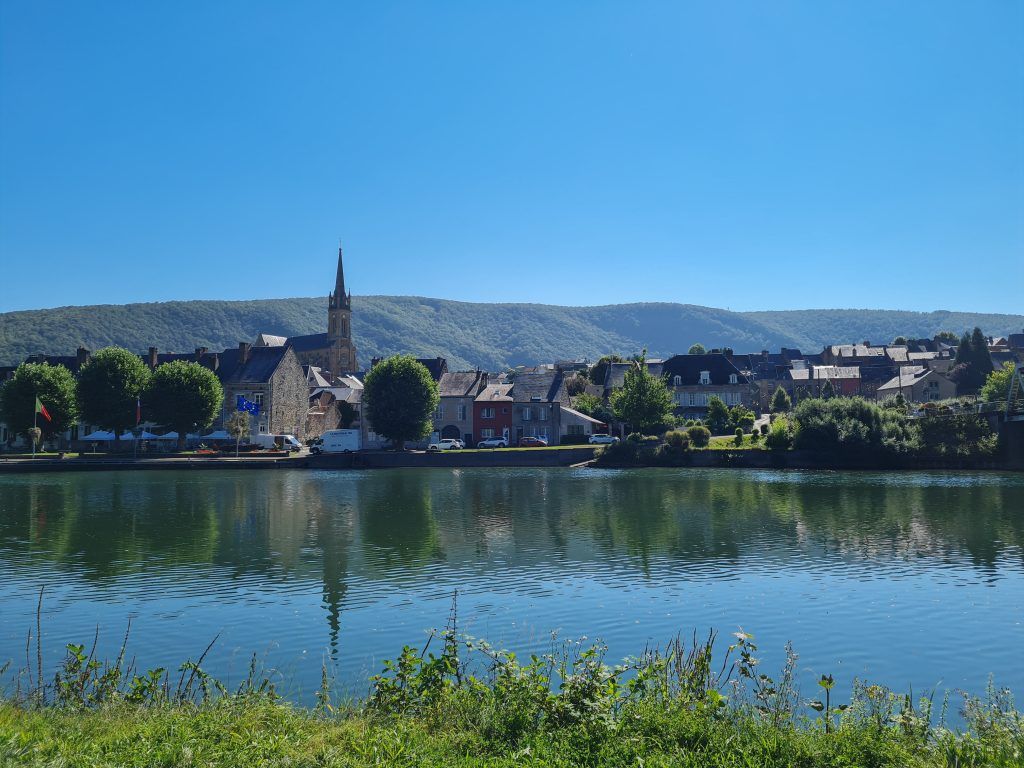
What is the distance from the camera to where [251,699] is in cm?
1193

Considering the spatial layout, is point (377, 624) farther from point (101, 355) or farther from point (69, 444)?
point (69, 444)

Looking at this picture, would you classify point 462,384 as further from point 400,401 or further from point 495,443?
point 400,401

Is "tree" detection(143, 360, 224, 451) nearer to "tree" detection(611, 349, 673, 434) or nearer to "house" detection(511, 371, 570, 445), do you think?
"house" detection(511, 371, 570, 445)

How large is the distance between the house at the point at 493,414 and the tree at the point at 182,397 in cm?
2848

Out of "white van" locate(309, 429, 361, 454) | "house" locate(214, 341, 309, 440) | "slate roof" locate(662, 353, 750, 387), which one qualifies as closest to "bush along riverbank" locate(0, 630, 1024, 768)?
"white van" locate(309, 429, 361, 454)

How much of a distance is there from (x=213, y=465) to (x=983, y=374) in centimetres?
10626

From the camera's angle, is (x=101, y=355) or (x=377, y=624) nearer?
(x=377, y=624)

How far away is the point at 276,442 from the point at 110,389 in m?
17.3

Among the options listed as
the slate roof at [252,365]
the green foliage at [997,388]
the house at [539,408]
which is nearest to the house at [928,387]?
the green foliage at [997,388]

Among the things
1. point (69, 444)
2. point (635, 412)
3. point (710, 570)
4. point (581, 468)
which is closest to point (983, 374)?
point (635, 412)

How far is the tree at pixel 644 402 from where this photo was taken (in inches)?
3408

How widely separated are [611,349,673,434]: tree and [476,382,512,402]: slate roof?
14629 millimetres

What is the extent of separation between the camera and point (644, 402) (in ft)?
283

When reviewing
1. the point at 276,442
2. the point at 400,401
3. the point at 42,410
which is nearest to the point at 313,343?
the point at 276,442
